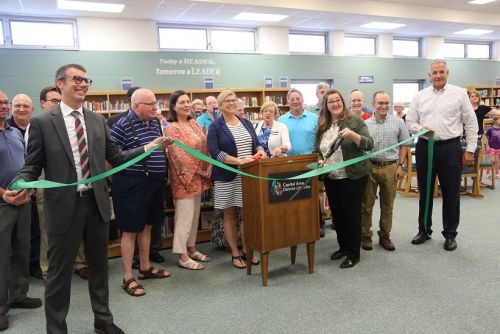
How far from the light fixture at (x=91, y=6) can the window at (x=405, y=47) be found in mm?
8950

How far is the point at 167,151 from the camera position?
3531 millimetres

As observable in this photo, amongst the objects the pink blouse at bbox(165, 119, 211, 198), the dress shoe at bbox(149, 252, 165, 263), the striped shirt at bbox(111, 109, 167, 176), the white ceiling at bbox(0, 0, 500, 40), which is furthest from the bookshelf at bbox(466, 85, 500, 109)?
the striped shirt at bbox(111, 109, 167, 176)

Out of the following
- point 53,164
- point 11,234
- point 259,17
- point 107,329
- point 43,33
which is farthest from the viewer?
point 259,17

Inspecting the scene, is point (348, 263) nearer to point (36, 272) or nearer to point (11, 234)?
point (11, 234)

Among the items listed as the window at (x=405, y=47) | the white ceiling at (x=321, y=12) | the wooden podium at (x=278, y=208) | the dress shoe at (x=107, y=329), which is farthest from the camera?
the window at (x=405, y=47)

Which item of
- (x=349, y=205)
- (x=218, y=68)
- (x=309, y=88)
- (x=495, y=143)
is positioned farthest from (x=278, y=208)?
(x=309, y=88)

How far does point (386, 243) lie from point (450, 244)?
24.6 inches

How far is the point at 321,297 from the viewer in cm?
297

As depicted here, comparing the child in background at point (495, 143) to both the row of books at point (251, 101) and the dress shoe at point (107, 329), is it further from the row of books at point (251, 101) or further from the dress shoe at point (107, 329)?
the dress shoe at point (107, 329)

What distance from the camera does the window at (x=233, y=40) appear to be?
10422mm

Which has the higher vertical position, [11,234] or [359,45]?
[359,45]

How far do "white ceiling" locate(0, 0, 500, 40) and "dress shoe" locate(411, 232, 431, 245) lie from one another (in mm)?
6350

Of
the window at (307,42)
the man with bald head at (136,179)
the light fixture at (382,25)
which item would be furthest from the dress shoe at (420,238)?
the light fixture at (382,25)

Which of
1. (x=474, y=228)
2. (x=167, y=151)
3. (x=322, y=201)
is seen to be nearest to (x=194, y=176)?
(x=167, y=151)
